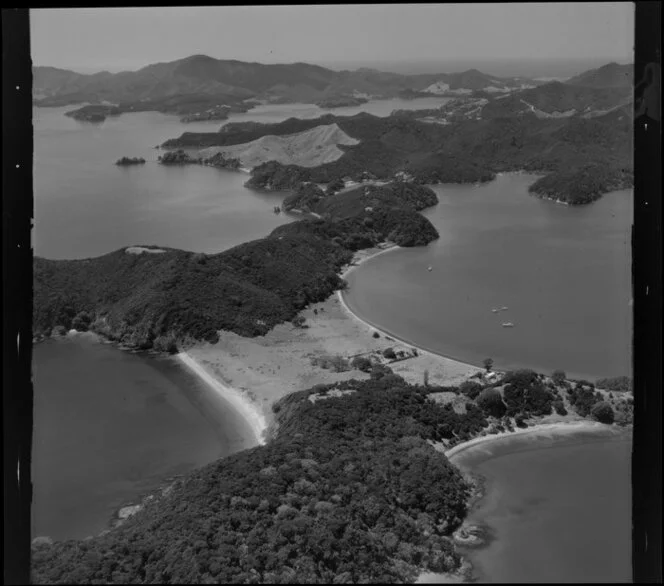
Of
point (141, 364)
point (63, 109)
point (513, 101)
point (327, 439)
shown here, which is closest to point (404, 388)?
point (327, 439)

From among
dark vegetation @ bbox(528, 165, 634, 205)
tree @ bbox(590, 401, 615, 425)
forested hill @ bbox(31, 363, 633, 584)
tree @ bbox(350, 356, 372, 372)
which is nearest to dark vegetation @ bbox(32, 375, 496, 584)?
forested hill @ bbox(31, 363, 633, 584)

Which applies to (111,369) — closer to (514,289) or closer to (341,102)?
(514,289)

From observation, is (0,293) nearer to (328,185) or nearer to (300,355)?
(300,355)

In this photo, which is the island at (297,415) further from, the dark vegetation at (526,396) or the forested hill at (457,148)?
the forested hill at (457,148)

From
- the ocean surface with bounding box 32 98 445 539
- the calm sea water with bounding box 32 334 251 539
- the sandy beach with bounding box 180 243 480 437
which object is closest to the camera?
the calm sea water with bounding box 32 334 251 539

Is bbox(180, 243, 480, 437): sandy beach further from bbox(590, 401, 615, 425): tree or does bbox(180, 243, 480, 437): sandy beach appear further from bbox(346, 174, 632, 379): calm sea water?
bbox(590, 401, 615, 425): tree
